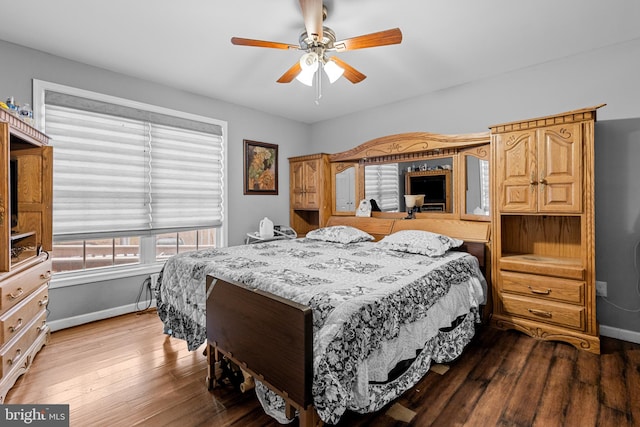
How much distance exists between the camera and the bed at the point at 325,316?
136cm

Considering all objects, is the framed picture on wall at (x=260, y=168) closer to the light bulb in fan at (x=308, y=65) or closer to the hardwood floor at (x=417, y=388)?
the light bulb in fan at (x=308, y=65)

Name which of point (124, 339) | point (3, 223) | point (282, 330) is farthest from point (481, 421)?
point (3, 223)

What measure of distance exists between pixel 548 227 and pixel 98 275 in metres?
4.40

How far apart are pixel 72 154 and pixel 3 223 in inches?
50.8

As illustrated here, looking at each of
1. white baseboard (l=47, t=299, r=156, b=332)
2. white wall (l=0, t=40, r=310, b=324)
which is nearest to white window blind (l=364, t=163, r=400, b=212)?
white wall (l=0, t=40, r=310, b=324)

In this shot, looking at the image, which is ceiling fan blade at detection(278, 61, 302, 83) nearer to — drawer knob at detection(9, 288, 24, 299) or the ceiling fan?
the ceiling fan

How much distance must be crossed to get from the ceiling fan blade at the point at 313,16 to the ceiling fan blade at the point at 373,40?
6.3 inches

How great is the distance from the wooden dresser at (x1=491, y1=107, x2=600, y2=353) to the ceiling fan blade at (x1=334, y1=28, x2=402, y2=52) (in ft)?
4.82

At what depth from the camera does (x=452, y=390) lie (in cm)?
191

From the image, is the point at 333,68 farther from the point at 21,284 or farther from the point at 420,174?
the point at 21,284

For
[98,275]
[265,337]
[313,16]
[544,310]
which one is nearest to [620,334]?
[544,310]

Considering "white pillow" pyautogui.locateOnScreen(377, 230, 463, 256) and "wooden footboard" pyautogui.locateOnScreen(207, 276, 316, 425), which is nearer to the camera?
"wooden footboard" pyautogui.locateOnScreen(207, 276, 316, 425)

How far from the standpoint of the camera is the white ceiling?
2.10 meters

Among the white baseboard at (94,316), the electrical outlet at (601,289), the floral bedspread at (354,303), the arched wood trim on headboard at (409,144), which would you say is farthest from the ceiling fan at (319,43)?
the white baseboard at (94,316)
